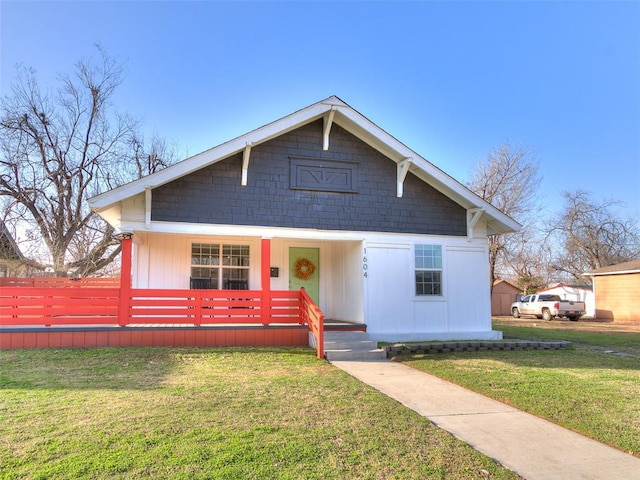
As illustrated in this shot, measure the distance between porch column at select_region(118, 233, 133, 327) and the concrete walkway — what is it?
5.91m

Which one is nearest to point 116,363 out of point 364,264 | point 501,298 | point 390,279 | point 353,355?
point 353,355

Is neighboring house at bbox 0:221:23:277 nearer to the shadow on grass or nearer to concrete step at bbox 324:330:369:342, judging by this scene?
the shadow on grass

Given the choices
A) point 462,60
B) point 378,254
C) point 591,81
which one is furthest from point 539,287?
point 378,254

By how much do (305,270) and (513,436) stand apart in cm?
936

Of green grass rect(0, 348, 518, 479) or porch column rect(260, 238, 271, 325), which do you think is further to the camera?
porch column rect(260, 238, 271, 325)

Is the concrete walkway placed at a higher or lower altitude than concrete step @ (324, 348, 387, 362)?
lower

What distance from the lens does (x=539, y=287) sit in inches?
1773

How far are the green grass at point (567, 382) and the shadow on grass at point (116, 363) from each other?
3139 mm

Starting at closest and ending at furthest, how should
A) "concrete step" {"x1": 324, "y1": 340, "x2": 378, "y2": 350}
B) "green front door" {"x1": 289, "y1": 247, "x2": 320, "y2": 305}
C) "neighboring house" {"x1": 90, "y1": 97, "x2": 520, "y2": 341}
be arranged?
"concrete step" {"x1": 324, "y1": 340, "x2": 378, "y2": 350} → "neighboring house" {"x1": 90, "y1": 97, "x2": 520, "y2": 341} → "green front door" {"x1": 289, "y1": 247, "x2": 320, "y2": 305}

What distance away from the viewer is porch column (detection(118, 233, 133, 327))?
1021 centimetres

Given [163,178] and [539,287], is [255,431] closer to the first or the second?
[163,178]

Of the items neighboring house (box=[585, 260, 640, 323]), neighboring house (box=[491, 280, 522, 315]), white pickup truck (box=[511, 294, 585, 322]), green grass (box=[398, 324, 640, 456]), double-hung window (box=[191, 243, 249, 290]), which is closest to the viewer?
green grass (box=[398, 324, 640, 456])

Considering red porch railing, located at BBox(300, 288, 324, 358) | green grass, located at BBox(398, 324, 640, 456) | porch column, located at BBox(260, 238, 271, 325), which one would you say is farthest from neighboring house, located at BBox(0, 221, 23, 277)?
green grass, located at BBox(398, 324, 640, 456)

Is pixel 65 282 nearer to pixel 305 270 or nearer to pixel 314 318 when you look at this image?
pixel 305 270
